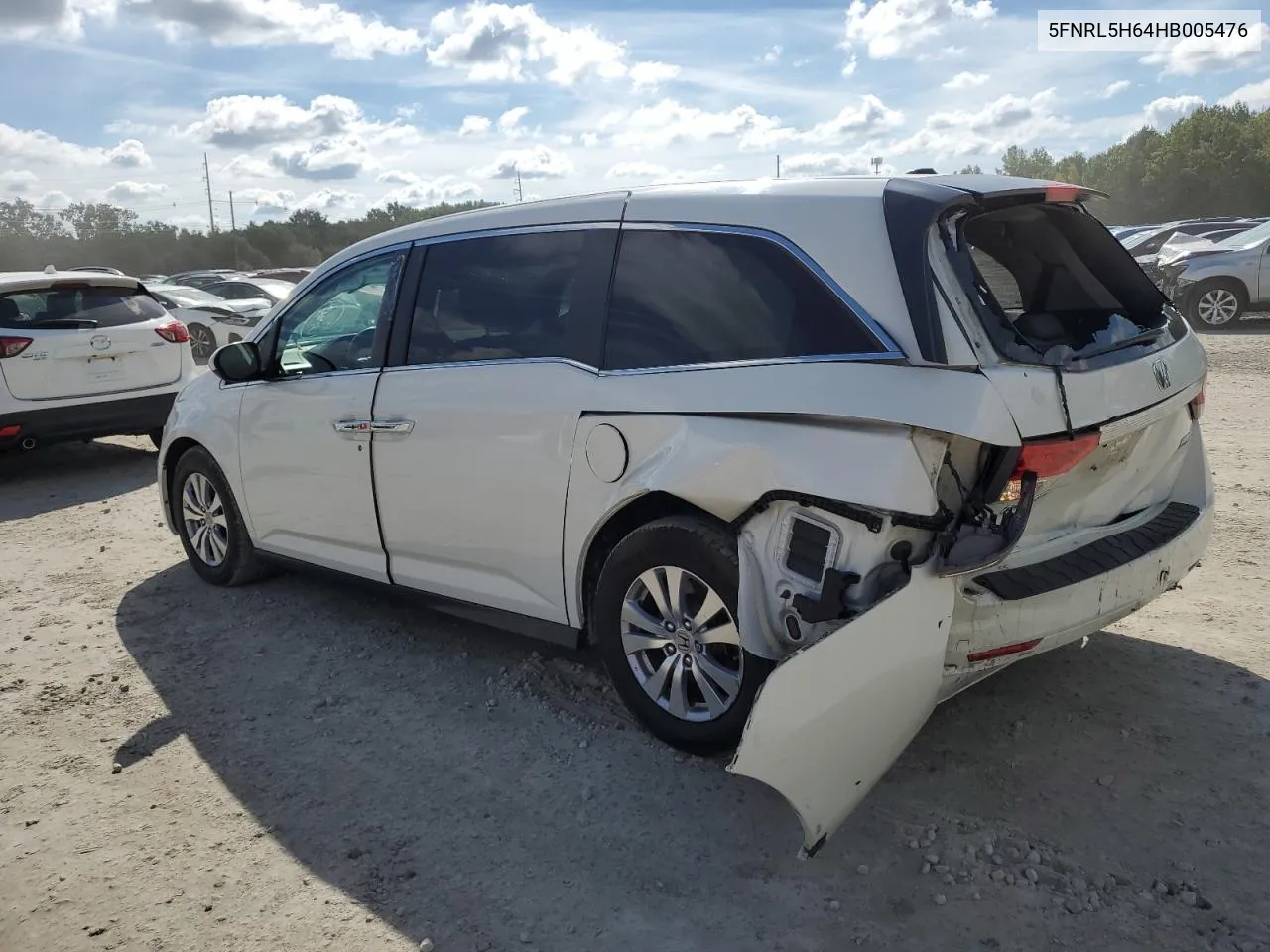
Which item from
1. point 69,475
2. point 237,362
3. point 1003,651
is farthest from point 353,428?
point 69,475

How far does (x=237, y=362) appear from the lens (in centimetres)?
491

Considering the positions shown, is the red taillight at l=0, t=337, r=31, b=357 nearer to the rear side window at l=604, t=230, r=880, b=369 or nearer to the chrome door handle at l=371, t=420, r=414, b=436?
the chrome door handle at l=371, t=420, r=414, b=436

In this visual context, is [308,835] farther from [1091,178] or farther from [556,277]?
[1091,178]

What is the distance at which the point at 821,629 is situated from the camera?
10.2ft

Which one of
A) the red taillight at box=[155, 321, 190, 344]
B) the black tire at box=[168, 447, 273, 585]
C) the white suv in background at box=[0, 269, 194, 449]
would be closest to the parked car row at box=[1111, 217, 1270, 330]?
the red taillight at box=[155, 321, 190, 344]

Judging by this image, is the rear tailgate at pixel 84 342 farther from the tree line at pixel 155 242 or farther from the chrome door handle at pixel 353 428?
the tree line at pixel 155 242

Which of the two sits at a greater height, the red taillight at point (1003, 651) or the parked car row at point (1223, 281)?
the parked car row at point (1223, 281)

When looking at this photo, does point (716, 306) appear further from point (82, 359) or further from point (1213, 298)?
point (1213, 298)

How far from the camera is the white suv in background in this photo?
8.12m

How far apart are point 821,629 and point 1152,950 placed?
3.77ft

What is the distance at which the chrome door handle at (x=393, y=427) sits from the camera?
167 inches

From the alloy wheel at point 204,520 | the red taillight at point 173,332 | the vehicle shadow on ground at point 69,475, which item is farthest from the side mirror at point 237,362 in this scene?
the red taillight at point 173,332

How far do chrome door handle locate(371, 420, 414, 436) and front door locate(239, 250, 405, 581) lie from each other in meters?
0.07

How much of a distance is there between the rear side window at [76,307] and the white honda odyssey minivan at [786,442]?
5.10 metres
